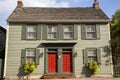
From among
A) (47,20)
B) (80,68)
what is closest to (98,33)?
(80,68)

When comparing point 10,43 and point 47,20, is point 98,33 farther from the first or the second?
point 10,43

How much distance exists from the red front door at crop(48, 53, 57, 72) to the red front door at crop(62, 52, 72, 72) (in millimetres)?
779

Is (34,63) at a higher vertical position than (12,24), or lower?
lower

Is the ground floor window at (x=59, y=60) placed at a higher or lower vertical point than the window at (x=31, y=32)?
lower

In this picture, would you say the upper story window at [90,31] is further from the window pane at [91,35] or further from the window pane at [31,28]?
the window pane at [31,28]

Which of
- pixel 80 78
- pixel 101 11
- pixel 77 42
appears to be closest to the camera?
pixel 80 78

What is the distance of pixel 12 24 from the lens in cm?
1958

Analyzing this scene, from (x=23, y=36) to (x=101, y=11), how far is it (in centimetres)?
880

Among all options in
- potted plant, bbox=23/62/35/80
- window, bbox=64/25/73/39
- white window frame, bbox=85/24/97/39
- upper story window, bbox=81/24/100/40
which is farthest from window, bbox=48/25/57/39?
potted plant, bbox=23/62/35/80

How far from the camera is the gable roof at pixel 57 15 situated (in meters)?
19.7

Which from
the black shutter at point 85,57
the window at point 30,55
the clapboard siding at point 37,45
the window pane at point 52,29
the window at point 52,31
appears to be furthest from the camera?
the window pane at point 52,29

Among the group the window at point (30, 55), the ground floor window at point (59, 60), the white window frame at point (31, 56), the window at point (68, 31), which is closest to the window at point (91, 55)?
the ground floor window at point (59, 60)

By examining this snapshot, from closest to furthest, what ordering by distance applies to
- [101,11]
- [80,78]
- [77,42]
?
1. [80,78]
2. [77,42]
3. [101,11]

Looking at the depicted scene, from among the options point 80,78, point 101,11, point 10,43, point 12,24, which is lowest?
point 80,78
